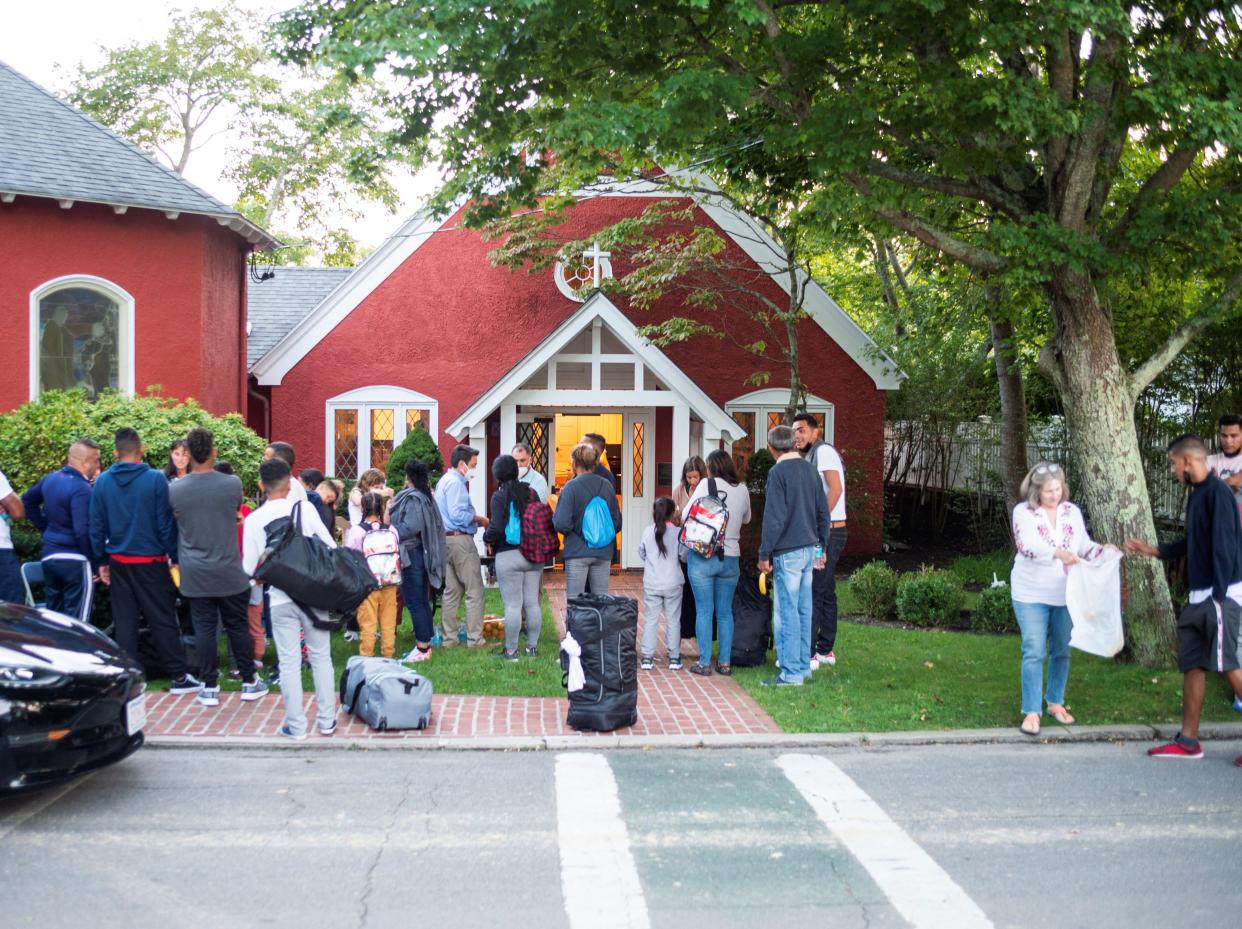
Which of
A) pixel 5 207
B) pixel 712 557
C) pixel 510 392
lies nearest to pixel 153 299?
pixel 5 207

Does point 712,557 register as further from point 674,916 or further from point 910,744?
point 674,916

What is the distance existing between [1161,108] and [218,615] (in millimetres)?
7863

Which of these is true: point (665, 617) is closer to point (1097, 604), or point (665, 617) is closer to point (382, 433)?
point (1097, 604)

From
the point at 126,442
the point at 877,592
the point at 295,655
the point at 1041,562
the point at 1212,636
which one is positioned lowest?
the point at 877,592

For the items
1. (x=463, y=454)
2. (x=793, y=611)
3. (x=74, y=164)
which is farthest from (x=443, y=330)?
(x=793, y=611)

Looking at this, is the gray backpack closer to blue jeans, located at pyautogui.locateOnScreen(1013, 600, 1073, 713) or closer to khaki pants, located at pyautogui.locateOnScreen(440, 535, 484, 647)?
khaki pants, located at pyautogui.locateOnScreen(440, 535, 484, 647)

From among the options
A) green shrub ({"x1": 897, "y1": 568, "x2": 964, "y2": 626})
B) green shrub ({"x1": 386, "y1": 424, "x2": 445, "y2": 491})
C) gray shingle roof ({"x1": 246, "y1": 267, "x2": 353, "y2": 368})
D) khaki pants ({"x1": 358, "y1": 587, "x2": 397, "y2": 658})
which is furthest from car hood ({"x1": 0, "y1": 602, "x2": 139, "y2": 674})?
gray shingle roof ({"x1": 246, "y1": 267, "x2": 353, "y2": 368})

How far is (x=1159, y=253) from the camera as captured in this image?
10.8 meters

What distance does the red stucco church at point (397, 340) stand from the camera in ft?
48.6

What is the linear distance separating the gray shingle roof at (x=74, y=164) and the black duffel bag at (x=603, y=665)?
967 cm

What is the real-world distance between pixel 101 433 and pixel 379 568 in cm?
341

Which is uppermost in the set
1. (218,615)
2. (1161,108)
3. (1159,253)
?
(1161,108)

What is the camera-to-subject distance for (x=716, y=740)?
7.77 metres

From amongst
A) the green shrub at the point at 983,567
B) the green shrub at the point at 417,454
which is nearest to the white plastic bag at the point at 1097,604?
the green shrub at the point at 983,567
